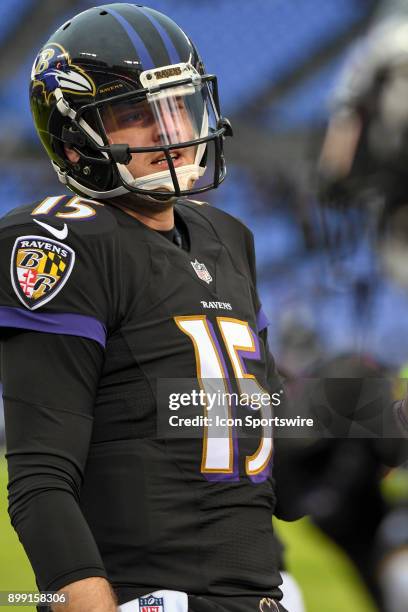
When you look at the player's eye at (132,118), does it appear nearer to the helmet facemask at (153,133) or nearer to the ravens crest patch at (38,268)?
the helmet facemask at (153,133)

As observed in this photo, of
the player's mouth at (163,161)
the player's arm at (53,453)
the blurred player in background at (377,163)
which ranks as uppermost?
the blurred player in background at (377,163)

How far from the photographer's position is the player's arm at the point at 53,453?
141 cm

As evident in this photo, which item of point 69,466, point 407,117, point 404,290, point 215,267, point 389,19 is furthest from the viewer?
point 389,19

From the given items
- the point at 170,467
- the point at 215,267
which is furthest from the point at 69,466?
the point at 215,267

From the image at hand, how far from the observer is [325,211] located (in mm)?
5645

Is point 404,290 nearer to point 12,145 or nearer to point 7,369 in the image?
point 12,145

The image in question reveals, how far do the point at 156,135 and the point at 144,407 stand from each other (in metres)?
0.50

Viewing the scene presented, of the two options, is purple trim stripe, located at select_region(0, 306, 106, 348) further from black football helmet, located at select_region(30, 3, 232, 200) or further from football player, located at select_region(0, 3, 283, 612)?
black football helmet, located at select_region(30, 3, 232, 200)

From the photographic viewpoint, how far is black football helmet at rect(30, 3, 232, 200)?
178cm

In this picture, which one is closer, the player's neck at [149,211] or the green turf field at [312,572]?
the player's neck at [149,211]

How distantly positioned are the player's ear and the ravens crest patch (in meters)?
0.35

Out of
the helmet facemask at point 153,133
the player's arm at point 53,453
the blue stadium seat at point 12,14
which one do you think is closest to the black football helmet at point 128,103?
the helmet facemask at point 153,133

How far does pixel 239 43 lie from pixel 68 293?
7.99m

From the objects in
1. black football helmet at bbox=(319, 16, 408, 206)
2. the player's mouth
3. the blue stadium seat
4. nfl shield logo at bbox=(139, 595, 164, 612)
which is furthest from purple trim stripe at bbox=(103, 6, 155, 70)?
the blue stadium seat
